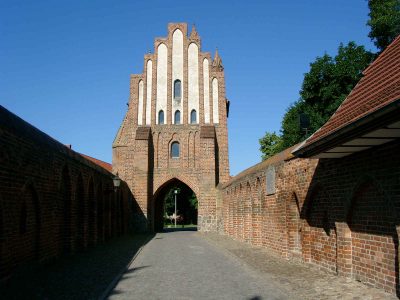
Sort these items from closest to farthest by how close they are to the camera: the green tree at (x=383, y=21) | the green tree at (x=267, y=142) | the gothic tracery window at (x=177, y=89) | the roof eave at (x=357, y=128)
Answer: the roof eave at (x=357, y=128) < the green tree at (x=383, y=21) < the gothic tracery window at (x=177, y=89) < the green tree at (x=267, y=142)

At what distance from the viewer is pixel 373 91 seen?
6.88 m

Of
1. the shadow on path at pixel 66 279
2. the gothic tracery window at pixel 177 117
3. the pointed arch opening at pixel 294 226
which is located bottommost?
the shadow on path at pixel 66 279

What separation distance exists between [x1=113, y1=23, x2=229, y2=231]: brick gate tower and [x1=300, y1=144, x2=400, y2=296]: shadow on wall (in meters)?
18.3

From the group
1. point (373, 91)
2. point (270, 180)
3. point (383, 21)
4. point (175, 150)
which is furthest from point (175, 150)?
point (373, 91)

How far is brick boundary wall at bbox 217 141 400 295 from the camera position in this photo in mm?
6785

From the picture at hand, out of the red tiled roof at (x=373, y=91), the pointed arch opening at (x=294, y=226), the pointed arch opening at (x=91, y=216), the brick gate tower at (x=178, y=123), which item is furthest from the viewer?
the brick gate tower at (x=178, y=123)

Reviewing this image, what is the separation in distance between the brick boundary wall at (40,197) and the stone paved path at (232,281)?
2.21 m

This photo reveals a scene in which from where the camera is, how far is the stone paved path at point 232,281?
7059mm

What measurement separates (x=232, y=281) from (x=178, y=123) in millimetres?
21233

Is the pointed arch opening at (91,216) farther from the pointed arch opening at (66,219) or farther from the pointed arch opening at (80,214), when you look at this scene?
the pointed arch opening at (66,219)

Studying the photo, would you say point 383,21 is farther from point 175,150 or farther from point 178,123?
point 175,150

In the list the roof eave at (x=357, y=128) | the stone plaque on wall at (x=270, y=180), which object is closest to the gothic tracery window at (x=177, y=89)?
the stone plaque on wall at (x=270, y=180)

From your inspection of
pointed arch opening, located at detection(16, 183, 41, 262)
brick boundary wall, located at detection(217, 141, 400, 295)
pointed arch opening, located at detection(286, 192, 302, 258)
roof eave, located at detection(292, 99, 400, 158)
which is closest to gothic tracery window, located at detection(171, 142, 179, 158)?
brick boundary wall, located at detection(217, 141, 400, 295)

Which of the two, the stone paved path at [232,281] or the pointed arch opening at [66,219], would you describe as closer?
the stone paved path at [232,281]
